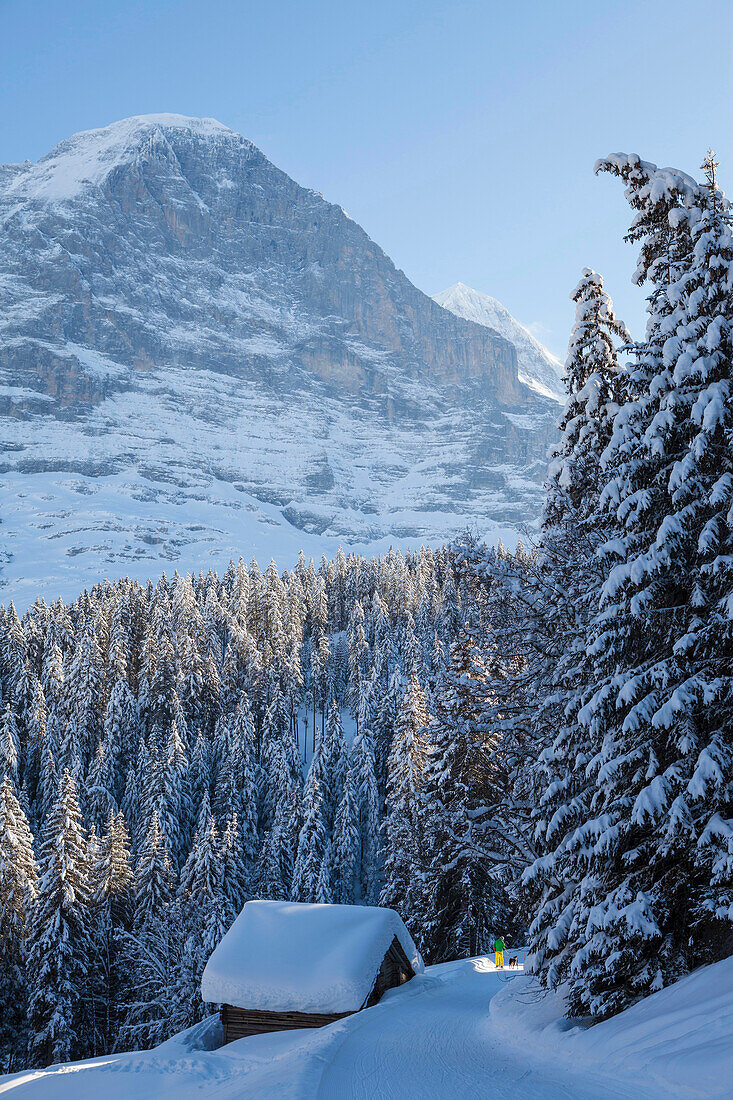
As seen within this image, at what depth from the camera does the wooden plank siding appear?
18.5 meters

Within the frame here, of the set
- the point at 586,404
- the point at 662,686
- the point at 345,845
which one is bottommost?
the point at 345,845

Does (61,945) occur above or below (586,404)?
below

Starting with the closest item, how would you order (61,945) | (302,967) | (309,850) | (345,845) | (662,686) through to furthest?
1. (662,686)
2. (302,967)
3. (61,945)
4. (309,850)
5. (345,845)

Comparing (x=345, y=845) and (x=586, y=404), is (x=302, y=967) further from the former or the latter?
(x=345, y=845)

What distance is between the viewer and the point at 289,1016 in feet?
61.9

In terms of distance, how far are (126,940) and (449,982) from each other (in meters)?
24.6

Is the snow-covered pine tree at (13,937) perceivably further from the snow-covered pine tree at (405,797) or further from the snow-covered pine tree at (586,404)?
the snow-covered pine tree at (586,404)

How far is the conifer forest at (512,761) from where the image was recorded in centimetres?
920

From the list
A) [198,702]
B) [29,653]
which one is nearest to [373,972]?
[198,702]

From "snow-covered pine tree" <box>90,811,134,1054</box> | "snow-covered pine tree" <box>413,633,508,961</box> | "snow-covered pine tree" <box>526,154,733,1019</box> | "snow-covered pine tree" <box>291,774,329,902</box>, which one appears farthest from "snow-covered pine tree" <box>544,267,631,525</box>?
"snow-covered pine tree" <box>291,774,329,902</box>

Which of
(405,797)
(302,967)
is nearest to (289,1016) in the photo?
(302,967)

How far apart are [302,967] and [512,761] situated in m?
9.68

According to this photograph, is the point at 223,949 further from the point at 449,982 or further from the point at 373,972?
the point at 449,982

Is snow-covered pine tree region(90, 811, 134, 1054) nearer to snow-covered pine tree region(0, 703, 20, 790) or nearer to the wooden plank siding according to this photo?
snow-covered pine tree region(0, 703, 20, 790)
